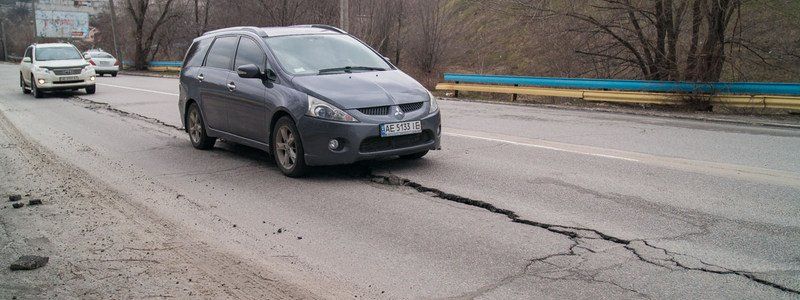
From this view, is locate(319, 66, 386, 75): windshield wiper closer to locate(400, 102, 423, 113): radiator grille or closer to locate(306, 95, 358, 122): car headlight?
locate(306, 95, 358, 122): car headlight

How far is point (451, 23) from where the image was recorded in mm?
35969

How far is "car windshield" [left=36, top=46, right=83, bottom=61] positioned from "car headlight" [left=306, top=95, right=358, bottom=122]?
1792cm

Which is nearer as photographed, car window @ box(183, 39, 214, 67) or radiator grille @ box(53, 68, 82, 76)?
car window @ box(183, 39, 214, 67)

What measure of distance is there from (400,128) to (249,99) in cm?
208

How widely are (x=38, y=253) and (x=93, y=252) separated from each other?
41 cm

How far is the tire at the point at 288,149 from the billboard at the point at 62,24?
7523 cm

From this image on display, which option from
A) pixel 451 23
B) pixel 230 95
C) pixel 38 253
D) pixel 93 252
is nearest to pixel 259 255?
pixel 93 252

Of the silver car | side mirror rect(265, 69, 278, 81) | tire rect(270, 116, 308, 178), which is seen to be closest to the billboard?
the silver car

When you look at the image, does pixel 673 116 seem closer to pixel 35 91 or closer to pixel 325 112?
pixel 325 112

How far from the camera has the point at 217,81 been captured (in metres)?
8.74

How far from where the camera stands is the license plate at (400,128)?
696 centimetres

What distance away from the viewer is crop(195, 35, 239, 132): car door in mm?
8617

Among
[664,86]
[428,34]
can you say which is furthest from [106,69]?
[664,86]

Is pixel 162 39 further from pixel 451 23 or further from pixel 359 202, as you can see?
pixel 359 202
